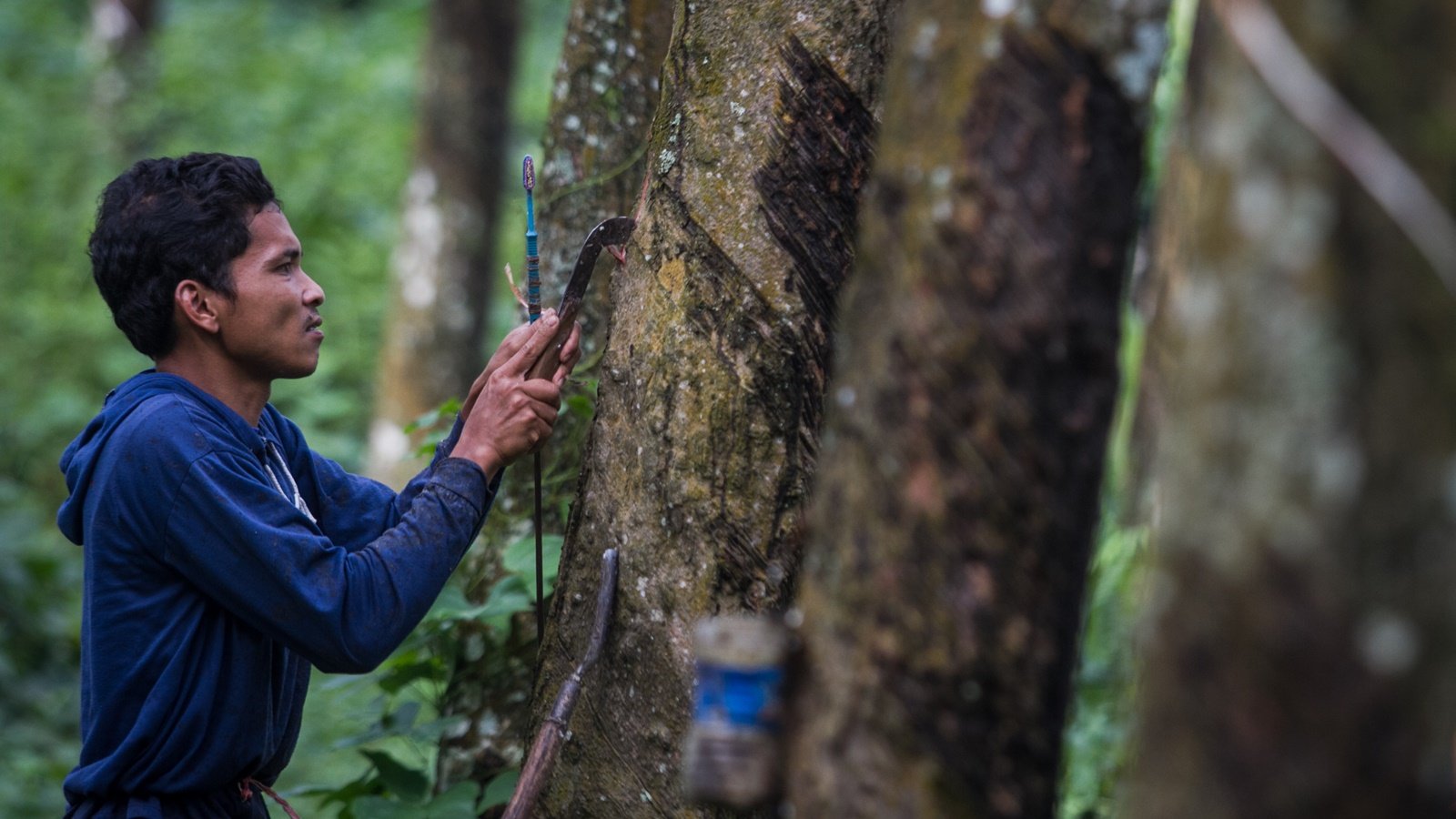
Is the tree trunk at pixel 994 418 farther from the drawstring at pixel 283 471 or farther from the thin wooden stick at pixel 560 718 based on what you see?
the drawstring at pixel 283 471

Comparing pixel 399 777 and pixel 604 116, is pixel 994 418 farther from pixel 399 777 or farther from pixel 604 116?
pixel 604 116

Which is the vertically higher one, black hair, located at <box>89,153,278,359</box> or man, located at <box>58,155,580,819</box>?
black hair, located at <box>89,153,278,359</box>

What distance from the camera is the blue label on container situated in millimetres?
1633

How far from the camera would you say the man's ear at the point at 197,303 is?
2.50m

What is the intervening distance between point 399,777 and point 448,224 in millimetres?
4445

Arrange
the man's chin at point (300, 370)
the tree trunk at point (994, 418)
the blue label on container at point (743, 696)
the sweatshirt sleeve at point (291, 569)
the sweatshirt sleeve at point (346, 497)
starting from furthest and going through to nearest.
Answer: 1. the sweatshirt sleeve at point (346, 497)
2. the man's chin at point (300, 370)
3. the sweatshirt sleeve at point (291, 569)
4. the blue label on container at point (743, 696)
5. the tree trunk at point (994, 418)

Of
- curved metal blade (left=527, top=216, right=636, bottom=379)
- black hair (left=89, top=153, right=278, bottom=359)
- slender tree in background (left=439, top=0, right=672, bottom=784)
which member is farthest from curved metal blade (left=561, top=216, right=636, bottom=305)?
slender tree in background (left=439, top=0, right=672, bottom=784)

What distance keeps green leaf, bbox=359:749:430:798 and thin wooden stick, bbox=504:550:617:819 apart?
23.1 inches

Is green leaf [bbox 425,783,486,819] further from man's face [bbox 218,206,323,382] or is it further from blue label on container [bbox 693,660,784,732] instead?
blue label on container [bbox 693,660,784,732]

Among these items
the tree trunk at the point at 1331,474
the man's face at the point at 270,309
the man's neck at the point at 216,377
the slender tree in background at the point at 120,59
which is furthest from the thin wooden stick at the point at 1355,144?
the slender tree in background at the point at 120,59

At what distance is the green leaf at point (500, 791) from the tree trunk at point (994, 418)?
4.91 feet

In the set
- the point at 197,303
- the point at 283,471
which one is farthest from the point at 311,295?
the point at 283,471

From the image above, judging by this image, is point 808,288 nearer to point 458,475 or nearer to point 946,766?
point 458,475

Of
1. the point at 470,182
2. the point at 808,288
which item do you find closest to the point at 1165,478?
the point at 808,288
